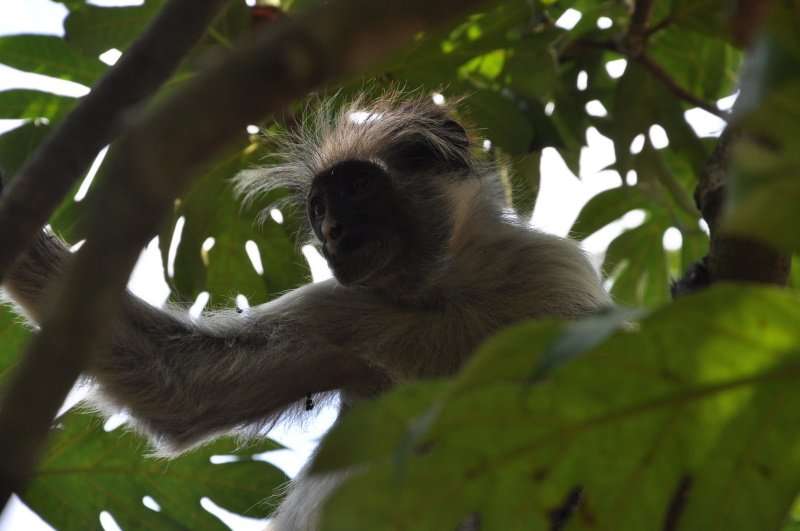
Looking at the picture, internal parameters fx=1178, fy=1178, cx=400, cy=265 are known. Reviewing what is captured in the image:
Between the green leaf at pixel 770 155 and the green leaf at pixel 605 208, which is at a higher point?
the green leaf at pixel 770 155

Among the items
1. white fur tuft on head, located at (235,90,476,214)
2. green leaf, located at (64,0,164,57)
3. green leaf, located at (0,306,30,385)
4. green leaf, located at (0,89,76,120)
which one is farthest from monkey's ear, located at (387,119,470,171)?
green leaf, located at (0,306,30,385)

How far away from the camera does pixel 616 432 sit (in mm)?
2062

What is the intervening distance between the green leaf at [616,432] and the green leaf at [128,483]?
10.4 ft

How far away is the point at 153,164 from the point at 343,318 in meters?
3.78

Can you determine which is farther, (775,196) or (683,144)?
(683,144)

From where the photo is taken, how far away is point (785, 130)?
152 centimetres

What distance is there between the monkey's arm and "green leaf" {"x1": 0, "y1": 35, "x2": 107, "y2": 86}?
827 mm

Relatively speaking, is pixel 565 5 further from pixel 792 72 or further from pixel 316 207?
pixel 792 72

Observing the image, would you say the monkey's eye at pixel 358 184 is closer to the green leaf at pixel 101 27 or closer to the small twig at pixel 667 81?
the green leaf at pixel 101 27

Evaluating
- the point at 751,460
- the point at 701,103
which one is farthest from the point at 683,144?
the point at 751,460

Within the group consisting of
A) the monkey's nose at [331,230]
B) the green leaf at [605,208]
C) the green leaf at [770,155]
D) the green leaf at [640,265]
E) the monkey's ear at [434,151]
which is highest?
the green leaf at [770,155]

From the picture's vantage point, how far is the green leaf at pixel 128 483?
16.8 ft

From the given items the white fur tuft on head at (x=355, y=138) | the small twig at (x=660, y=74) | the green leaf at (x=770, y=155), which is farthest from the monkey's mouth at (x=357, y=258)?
the green leaf at (x=770, y=155)

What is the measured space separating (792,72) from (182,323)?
403 centimetres
